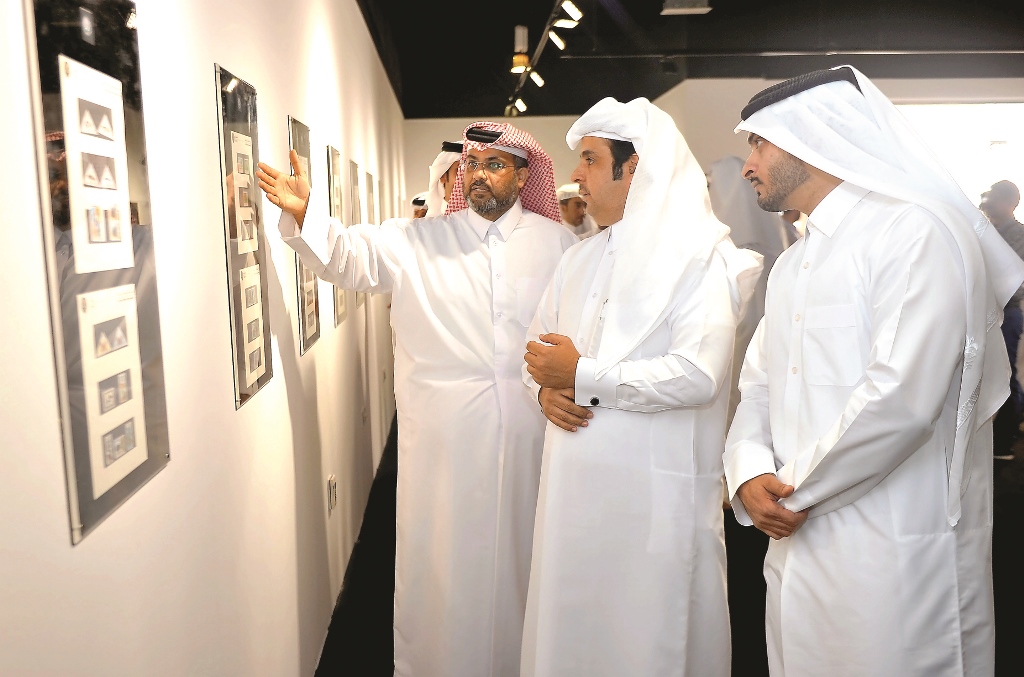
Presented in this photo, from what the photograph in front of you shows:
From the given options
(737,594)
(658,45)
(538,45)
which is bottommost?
(737,594)

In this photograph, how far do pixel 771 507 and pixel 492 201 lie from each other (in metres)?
1.63

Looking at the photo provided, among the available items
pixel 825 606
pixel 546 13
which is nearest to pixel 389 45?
pixel 546 13

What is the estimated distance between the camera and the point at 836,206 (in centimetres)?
182

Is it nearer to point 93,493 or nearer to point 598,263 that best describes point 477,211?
point 598,263

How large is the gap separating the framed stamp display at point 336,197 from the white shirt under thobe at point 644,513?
1580mm

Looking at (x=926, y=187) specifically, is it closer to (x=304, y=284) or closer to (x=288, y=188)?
(x=288, y=188)

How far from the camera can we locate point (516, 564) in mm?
2941

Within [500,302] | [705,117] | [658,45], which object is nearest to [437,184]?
[500,302]

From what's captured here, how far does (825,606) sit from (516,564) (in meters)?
1.38

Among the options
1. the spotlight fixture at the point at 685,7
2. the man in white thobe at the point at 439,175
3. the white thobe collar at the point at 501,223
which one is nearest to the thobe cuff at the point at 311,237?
the white thobe collar at the point at 501,223

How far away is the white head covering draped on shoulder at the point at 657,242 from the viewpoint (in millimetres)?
2285

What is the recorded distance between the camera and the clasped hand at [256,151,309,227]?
2268 mm

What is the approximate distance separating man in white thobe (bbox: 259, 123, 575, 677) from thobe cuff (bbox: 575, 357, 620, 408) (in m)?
0.65

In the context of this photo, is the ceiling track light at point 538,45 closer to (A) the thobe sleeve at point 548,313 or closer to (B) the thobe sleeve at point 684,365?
(A) the thobe sleeve at point 548,313
